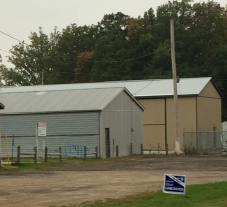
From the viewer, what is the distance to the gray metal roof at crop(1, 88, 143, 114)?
45.3 meters

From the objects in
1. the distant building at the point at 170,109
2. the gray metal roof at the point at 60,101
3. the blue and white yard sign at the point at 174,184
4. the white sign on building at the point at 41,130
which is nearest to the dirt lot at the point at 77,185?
the blue and white yard sign at the point at 174,184

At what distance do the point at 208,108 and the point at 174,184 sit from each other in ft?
151

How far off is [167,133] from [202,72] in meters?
26.7

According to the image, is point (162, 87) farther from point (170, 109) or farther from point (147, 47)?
point (147, 47)

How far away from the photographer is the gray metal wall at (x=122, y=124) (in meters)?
44.8

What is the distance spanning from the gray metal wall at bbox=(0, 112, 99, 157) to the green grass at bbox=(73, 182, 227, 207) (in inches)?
1019

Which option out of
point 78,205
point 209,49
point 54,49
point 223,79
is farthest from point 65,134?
point 54,49


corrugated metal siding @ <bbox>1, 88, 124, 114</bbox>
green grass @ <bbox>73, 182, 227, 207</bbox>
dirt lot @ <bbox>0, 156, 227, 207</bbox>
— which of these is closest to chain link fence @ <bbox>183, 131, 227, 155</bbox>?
corrugated metal siding @ <bbox>1, 88, 124, 114</bbox>

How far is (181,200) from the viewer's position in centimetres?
1561

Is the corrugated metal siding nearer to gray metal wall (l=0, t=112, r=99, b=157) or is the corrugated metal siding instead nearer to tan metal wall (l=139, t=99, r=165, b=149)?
gray metal wall (l=0, t=112, r=99, b=157)

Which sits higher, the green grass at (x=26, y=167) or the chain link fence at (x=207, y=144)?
the chain link fence at (x=207, y=144)

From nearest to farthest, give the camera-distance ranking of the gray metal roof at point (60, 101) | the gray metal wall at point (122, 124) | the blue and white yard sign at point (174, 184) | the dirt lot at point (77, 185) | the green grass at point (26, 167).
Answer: the blue and white yard sign at point (174, 184) → the dirt lot at point (77, 185) → the green grass at point (26, 167) → the gray metal wall at point (122, 124) → the gray metal roof at point (60, 101)

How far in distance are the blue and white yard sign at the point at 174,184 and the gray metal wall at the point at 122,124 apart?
29.8 m

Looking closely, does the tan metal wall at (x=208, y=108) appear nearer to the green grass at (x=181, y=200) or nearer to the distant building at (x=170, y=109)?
the distant building at (x=170, y=109)
